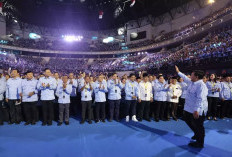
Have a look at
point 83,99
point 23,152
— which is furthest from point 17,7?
Answer: point 23,152

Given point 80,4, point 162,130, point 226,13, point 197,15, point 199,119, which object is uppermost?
point 80,4

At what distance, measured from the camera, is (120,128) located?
5.03 metres

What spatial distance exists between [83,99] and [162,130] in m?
3.11

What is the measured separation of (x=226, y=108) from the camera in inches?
267

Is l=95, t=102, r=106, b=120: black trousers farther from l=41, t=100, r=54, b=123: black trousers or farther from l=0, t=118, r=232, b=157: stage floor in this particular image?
l=41, t=100, r=54, b=123: black trousers

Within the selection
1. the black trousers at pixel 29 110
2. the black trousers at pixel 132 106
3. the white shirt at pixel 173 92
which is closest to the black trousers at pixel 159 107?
the white shirt at pixel 173 92

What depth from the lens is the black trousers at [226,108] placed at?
654 cm

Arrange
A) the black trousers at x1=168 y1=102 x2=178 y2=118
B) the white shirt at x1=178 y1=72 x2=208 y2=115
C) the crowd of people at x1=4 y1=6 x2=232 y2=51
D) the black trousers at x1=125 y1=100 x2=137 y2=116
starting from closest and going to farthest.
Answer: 1. the white shirt at x1=178 y1=72 x2=208 y2=115
2. the black trousers at x1=125 y1=100 x2=137 y2=116
3. the black trousers at x1=168 y1=102 x2=178 y2=118
4. the crowd of people at x1=4 y1=6 x2=232 y2=51

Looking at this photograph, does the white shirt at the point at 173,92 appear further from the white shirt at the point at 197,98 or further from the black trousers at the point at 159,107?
the white shirt at the point at 197,98

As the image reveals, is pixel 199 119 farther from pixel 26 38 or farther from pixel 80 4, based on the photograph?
pixel 26 38

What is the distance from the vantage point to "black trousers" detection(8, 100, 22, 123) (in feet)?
17.3

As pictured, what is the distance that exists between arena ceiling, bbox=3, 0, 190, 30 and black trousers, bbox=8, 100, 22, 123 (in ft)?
76.7

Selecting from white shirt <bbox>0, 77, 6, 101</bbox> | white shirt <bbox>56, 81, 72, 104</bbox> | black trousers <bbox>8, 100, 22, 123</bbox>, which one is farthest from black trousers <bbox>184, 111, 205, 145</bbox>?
white shirt <bbox>0, 77, 6, 101</bbox>

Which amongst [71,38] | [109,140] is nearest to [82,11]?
[71,38]
